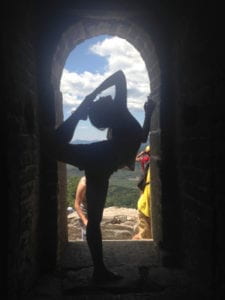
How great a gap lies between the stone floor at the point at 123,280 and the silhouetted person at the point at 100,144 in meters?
0.37

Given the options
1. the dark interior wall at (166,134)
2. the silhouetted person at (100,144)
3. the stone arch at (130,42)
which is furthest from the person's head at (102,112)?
the stone arch at (130,42)

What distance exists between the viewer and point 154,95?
4.75 metres

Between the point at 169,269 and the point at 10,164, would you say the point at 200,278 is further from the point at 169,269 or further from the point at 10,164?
the point at 10,164

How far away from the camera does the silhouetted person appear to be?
10.9ft

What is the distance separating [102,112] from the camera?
3.42 metres

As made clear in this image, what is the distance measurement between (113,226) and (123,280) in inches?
159

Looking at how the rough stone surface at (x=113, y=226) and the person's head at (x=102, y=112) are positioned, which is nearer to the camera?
the person's head at (x=102, y=112)

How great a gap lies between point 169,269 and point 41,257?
1.34 m

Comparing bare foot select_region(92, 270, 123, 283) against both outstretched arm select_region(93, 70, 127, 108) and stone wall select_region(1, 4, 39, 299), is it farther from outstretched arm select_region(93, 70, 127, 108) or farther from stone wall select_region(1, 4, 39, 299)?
outstretched arm select_region(93, 70, 127, 108)

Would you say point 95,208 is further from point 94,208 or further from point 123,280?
point 123,280

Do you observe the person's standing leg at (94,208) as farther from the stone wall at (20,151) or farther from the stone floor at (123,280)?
the stone wall at (20,151)

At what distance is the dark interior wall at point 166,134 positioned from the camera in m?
3.00

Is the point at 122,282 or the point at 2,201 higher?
the point at 2,201

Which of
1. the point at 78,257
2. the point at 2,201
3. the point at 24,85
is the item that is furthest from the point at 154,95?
the point at 2,201
